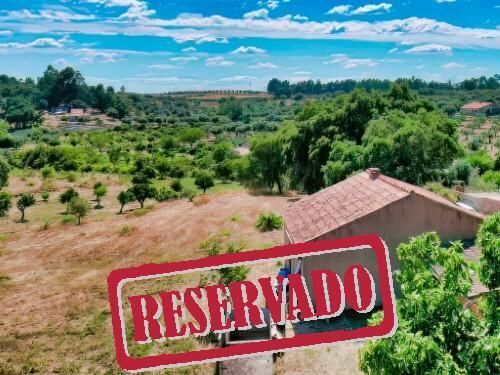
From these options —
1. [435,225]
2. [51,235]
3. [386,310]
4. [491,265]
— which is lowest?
[51,235]

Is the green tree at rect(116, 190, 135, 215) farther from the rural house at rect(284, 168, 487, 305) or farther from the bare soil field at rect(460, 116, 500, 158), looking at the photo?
the bare soil field at rect(460, 116, 500, 158)

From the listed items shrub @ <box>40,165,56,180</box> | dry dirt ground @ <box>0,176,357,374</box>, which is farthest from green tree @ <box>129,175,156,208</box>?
shrub @ <box>40,165,56,180</box>

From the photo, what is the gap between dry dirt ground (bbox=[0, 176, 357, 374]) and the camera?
48.9 feet

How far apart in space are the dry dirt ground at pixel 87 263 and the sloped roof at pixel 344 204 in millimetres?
4112

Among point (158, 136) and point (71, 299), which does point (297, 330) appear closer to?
point (71, 299)

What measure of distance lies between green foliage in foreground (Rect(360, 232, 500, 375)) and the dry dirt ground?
23.7ft

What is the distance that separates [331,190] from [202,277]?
21.6ft

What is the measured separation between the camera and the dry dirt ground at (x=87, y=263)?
14914 mm

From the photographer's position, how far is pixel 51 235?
3142 centimetres

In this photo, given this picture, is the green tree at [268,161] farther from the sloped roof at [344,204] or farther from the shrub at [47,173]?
the shrub at [47,173]

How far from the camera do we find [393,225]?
52.1 ft

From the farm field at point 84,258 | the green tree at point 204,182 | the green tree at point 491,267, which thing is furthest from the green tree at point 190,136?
the green tree at point 491,267

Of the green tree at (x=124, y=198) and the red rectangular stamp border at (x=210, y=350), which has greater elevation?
the red rectangular stamp border at (x=210, y=350)

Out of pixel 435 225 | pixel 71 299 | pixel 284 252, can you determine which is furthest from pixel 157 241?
pixel 284 252
